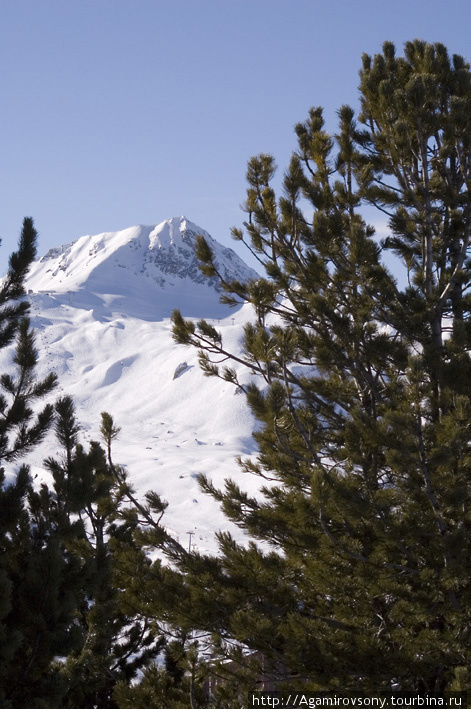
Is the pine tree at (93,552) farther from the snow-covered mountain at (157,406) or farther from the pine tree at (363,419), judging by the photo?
the snow-covered mountain at (157,406)

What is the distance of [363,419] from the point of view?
5879 millimetres

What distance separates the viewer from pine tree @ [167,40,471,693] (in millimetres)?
5824

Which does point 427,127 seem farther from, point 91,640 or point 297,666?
point 91,640

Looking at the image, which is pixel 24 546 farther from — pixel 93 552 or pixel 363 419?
pixel 363 419

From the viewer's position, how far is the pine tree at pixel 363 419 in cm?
582

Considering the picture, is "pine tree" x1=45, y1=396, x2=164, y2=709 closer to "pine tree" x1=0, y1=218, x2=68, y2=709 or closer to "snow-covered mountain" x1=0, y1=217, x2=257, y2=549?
"pine tree" x1=0, y1=218, x2=68, y2=709

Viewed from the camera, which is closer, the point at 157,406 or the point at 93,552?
the point at 93,552

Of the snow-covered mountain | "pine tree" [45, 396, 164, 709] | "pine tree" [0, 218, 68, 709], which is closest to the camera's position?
"pine tree" [0, 218, 68, 709]

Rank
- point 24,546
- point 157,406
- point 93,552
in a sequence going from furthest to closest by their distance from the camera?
point 157,406
point 93,552
point 24,546

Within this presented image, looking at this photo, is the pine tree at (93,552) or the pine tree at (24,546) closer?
the pine tree at (24,546)

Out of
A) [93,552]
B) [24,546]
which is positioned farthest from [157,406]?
[24,546]

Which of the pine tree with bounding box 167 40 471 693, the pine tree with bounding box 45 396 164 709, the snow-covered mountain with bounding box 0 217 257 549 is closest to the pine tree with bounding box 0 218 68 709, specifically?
the pine tree with bounding box 45 396 164 709

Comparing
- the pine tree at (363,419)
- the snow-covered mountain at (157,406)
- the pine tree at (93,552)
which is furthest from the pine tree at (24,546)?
the snow-covered mountain at (157,406)

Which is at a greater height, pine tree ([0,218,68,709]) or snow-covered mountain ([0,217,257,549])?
snow-covered mountain ([0,217,257,549])
